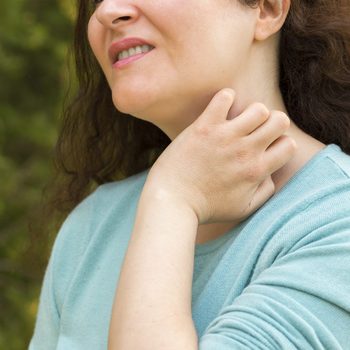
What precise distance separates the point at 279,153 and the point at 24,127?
2.44m

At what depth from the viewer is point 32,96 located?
4730 millimetres

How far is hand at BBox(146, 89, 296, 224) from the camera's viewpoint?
2.21m

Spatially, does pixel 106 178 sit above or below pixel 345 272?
below

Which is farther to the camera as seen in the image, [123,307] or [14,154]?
[14,154]

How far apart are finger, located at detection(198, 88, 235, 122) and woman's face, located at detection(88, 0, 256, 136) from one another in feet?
0.21

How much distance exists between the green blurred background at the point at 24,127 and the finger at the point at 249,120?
1947 mm

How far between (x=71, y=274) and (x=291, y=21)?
94 centimetres

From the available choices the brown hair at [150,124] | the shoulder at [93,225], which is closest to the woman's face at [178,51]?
the brown hair at [150,124]

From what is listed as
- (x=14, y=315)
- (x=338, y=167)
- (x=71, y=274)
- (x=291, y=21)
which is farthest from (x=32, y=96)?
(x=338, y=167)

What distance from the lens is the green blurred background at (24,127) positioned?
4.23 m

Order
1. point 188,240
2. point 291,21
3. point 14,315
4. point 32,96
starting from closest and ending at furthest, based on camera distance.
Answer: point 188,240
point 291,21
point 14,315
point 32,96

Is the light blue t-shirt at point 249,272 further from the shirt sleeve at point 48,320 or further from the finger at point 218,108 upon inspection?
the finger at point 218,108

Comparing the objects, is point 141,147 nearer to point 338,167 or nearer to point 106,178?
point 106,178

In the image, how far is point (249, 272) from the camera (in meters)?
2.14
